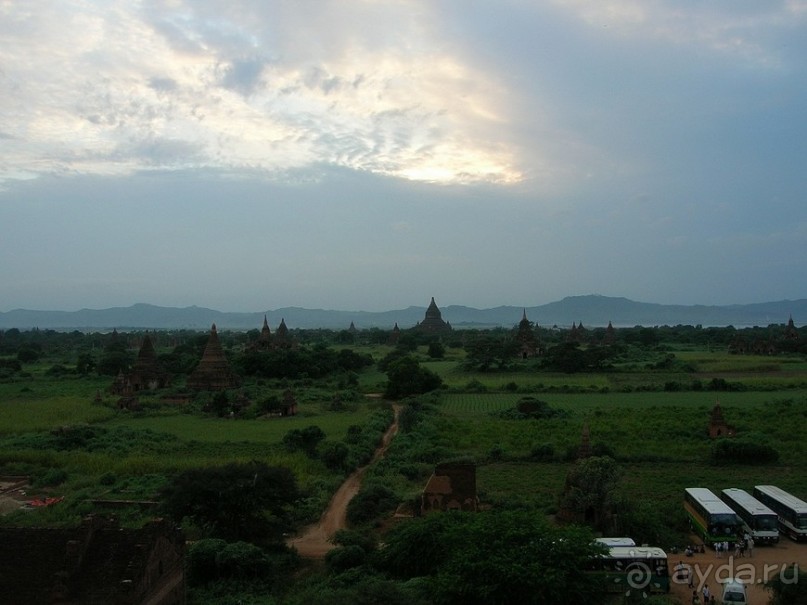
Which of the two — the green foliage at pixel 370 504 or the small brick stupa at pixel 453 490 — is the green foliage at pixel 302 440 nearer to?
the green foliage at pixel 370 504

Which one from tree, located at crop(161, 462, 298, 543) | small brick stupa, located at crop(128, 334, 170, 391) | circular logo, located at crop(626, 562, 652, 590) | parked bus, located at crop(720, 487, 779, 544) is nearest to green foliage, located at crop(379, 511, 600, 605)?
circular logo, located at crop(626, 562, 652, 590)

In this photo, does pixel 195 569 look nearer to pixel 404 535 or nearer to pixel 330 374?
pixel 404 535

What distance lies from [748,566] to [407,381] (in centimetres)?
4055

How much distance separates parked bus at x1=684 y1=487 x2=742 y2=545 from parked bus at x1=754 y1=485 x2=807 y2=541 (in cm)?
200

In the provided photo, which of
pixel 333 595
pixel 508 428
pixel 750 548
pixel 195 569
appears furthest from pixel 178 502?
pixel 508 428

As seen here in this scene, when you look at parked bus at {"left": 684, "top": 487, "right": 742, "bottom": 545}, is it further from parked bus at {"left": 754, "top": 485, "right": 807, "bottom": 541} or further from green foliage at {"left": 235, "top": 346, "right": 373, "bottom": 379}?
green foliage at {"left": 235, "top": 346, "right": 373, "bottom": 379}

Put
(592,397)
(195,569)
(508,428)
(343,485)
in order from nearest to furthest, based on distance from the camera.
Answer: (195,569) < (343,485) < (508,428) < (592,397)

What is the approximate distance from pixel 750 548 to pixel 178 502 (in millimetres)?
17040

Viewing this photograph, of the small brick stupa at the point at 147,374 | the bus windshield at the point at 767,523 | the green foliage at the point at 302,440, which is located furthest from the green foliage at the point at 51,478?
the small brick stupa at the point at 147,374

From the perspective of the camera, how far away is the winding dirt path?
22.3 meters

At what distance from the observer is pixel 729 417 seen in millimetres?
43656

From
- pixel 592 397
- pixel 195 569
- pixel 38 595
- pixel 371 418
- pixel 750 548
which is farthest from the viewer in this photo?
pixel 592 397

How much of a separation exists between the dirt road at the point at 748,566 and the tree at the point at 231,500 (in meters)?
11.8

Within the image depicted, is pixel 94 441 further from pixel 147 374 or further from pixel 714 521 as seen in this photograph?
pixel 714 521
